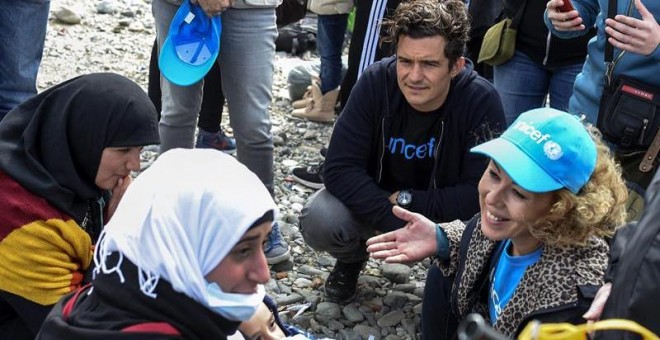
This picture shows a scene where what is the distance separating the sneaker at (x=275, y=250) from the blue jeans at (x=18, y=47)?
1371 mm

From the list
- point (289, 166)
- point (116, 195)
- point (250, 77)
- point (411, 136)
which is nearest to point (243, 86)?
point (250, 77)

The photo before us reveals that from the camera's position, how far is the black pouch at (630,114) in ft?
11.3

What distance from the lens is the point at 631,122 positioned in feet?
11.4

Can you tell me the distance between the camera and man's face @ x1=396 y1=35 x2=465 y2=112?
151 inches

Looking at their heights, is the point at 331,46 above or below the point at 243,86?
below

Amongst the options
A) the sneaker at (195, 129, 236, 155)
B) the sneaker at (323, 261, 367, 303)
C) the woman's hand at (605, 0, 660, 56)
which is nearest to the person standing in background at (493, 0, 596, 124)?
the woman's hand at (605, 0, 660, 56)

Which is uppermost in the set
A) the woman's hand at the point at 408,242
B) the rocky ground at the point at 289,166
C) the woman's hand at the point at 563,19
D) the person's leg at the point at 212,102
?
the woman's hand at the point at 563,19

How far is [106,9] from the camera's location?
27.3ft

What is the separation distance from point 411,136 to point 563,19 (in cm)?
80

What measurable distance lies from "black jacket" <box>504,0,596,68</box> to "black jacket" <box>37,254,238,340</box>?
2607 mm

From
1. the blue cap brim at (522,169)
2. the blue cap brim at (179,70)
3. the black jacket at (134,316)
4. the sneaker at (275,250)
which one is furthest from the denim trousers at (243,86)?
the black jacket at (134,316)

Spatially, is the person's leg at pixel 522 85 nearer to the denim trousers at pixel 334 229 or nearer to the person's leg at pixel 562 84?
the person's leg at pixel 562 84

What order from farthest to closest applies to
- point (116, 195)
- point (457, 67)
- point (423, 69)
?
point (457, 67) → point (423, 69) → point (116, 195)

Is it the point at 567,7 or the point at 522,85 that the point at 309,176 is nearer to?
the point at 522,85
